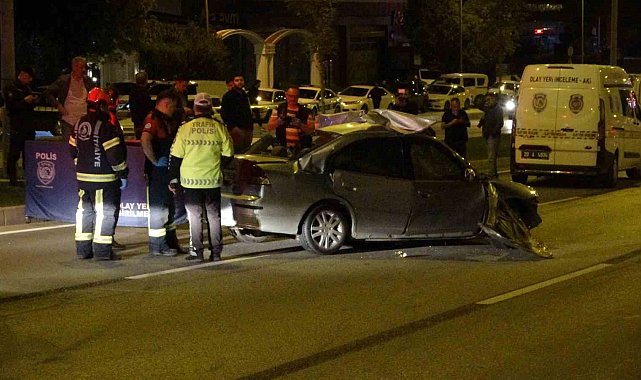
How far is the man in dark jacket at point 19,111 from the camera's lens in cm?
1627

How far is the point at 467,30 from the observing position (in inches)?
2549

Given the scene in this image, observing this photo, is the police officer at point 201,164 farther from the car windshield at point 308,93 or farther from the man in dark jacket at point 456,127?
the car windshield at point 308,93

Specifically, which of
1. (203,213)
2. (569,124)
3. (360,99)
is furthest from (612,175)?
(360,99)

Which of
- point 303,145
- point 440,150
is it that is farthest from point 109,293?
point 303,145

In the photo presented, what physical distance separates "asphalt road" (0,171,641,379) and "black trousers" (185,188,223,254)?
256mm

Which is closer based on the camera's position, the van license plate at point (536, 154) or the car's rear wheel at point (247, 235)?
the car's rear wheel at point (247, 235)

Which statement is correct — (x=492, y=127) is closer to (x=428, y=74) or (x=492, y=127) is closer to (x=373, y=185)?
(x=373, y=185)

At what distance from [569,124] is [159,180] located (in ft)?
33.3

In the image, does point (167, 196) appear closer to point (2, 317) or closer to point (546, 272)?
point (2, 317)

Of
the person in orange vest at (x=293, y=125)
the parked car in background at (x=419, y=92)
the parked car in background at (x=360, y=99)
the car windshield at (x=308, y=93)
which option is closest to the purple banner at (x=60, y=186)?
the person in orange vest at (x=293, y=125)

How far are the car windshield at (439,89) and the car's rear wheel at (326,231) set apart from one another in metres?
40.2

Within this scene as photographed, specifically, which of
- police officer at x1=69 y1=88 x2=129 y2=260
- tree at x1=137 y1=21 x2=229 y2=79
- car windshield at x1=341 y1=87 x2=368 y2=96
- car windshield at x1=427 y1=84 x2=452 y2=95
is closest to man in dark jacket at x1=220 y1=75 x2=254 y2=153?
police officer at x1=69 y1=88 x2=129 y2=260

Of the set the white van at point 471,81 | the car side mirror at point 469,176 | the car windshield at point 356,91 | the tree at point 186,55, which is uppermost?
the tree at point 186,55

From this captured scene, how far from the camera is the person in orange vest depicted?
15070 millimetres
